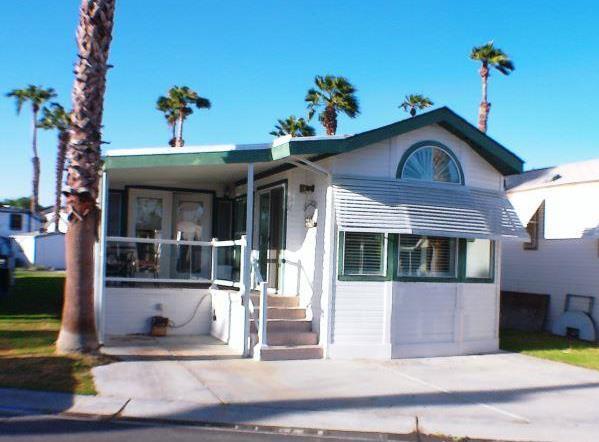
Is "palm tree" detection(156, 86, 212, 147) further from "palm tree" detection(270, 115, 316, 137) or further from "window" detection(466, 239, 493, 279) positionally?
"window" detection(466, 239, 493, 279)

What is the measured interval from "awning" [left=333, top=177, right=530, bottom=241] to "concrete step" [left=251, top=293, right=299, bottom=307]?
76.8 inches

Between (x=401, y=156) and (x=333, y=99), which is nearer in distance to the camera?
(x=401, y=156)

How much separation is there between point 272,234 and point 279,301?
1.86 meters

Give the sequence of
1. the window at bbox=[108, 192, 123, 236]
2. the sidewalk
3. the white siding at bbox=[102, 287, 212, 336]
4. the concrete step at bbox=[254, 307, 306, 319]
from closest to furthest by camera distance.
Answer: the sidewalk, the concrete step at bbox=[254, 307, 306, 319], the white siding at bbox=[102, 287, 212, 336], the window at bbox=[108, 192, 123, 236]

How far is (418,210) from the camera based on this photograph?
10.9 metres

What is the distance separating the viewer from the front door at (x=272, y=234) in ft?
40.9

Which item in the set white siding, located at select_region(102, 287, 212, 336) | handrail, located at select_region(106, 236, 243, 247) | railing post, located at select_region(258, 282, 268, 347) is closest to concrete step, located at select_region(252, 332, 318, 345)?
railing post, located at select_region(258, 282, 268, 347)

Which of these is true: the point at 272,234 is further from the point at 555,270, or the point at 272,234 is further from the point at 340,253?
the point at 555,270

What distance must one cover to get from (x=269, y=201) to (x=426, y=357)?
14.6 ft

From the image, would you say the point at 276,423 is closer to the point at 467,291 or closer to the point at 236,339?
the point at 236,339

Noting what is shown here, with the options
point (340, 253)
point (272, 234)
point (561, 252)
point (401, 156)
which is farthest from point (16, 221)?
point (401, 156)

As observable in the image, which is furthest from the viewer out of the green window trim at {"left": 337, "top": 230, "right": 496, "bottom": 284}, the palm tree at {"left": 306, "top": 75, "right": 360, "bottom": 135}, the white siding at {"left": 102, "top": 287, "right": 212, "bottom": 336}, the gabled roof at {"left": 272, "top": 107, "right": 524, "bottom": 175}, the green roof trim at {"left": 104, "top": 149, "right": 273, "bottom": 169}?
the palm tree at {"left": 306, "top": 75, "right": 360, "bottom": 135}

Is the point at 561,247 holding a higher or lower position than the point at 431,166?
lower

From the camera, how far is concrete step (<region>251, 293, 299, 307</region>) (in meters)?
11.3
